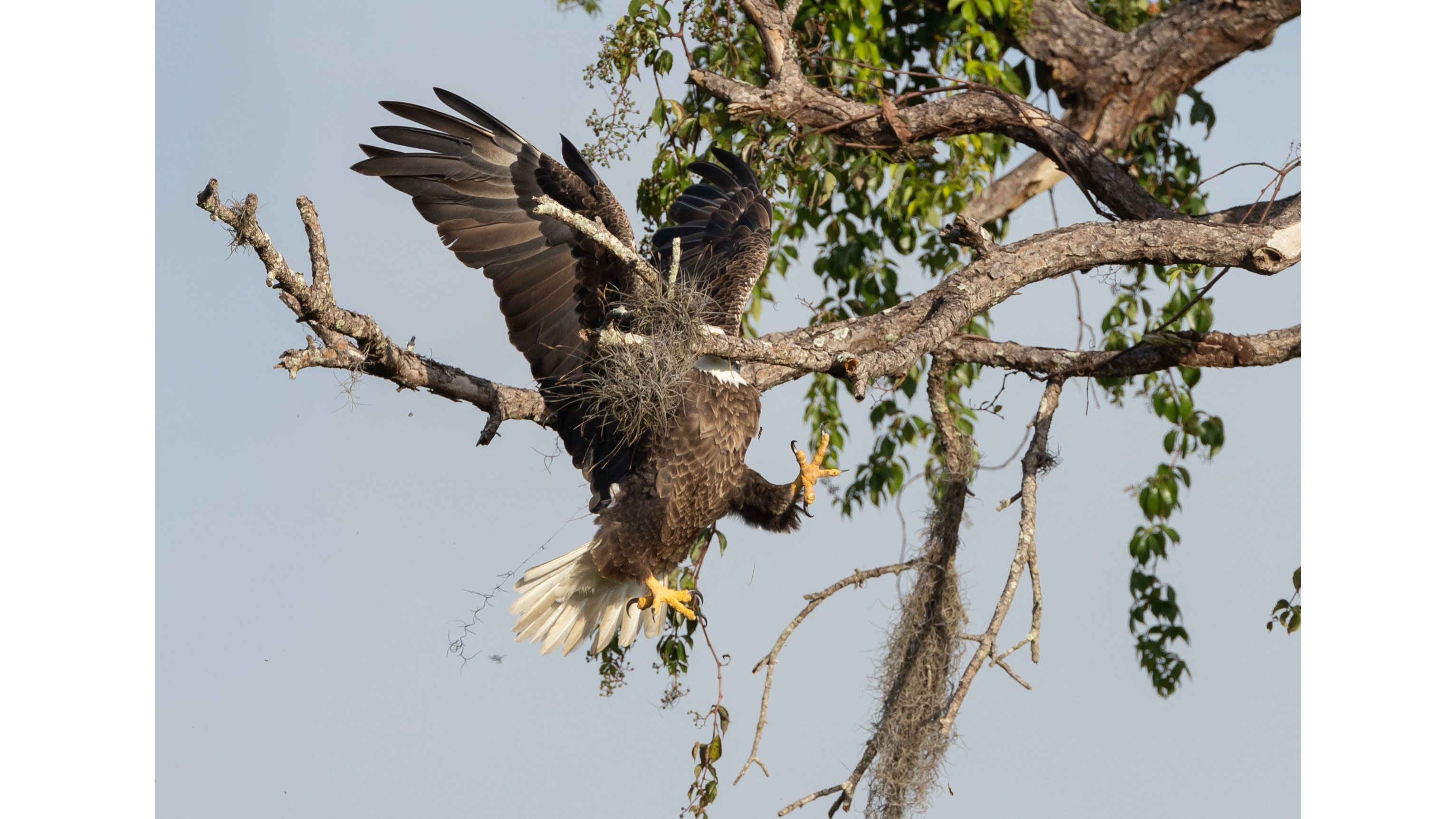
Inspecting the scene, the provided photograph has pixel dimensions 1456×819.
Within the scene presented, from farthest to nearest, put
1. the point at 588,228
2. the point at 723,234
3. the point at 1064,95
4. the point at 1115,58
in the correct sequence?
1. the point at 1064,95
2. the point at 1115,58
3. the point at 723,234
4. the point at 588,228

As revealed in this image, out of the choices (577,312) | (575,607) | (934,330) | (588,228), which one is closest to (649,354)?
(588,228)

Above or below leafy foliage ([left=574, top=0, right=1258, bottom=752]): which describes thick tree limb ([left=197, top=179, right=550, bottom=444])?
below

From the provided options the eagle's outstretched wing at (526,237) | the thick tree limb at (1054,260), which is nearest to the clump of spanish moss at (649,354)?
the eagle's outstretched wing at (526,237)

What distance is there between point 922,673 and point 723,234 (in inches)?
62.3

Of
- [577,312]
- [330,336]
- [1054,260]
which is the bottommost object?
[330,336]

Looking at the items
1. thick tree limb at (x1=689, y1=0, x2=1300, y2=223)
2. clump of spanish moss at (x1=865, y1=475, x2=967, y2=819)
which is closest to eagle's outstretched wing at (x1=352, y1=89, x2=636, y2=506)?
thick tree limb at (x1=689, y1=0, x2=1300, y2=223)

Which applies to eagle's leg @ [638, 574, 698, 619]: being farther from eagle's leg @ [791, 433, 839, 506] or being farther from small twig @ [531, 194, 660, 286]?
small twig @ [531, 194, 660, 286]

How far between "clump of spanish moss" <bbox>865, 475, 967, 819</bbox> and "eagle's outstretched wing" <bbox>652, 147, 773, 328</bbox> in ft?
3.05

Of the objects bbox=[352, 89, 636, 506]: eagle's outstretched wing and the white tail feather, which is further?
the white tail feather

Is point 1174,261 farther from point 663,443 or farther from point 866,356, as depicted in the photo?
point 663,443

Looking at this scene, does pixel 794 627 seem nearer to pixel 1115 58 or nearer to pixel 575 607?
pixel 575 607

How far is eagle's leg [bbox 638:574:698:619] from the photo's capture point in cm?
353

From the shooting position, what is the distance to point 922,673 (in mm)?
3559

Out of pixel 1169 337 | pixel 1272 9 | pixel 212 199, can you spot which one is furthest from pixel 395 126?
pixel 1272 9
